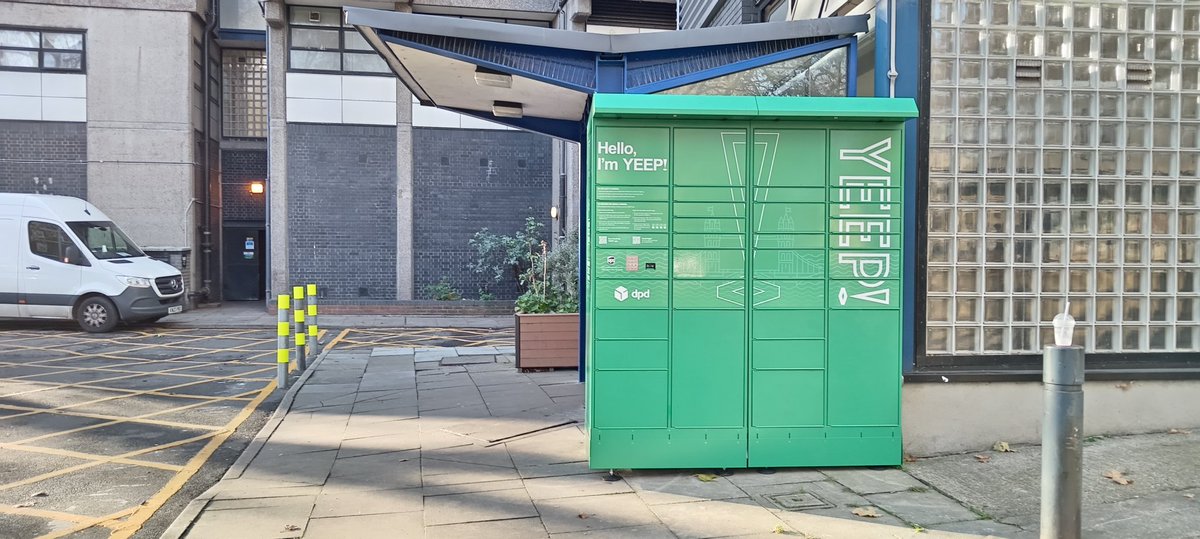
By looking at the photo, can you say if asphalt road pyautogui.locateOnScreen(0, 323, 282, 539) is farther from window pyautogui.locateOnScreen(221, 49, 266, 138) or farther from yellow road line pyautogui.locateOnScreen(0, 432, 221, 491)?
window pyautogui.locateOnScreen(221, 49, 266, 138)

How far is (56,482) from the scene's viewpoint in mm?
5750

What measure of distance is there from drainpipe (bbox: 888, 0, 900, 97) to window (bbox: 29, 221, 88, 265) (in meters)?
15.2

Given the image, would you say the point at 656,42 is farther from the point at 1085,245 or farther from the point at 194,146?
the point at 194,146

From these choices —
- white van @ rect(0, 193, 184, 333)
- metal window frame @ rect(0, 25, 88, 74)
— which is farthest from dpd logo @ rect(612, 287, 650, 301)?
metal window frame @ rect(0, 25, 88, 74)

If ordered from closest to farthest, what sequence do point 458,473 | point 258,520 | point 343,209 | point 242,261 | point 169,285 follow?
point 258,520, point 458,473, point 169,285, point 343,209, point 242,261

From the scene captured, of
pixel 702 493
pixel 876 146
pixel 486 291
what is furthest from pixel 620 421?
pixel 486 291

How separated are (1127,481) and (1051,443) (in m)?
1.80

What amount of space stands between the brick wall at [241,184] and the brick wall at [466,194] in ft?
18.8

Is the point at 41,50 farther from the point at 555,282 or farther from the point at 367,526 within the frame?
the point at 367,526

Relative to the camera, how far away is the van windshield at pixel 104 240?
51.5 ft

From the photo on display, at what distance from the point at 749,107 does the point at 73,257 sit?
14.9 m

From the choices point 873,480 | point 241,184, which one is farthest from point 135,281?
point 873,480

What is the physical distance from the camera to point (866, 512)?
4.67m

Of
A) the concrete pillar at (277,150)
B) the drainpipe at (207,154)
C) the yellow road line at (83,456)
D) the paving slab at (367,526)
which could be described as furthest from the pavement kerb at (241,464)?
the drainpipe at (207,154)
